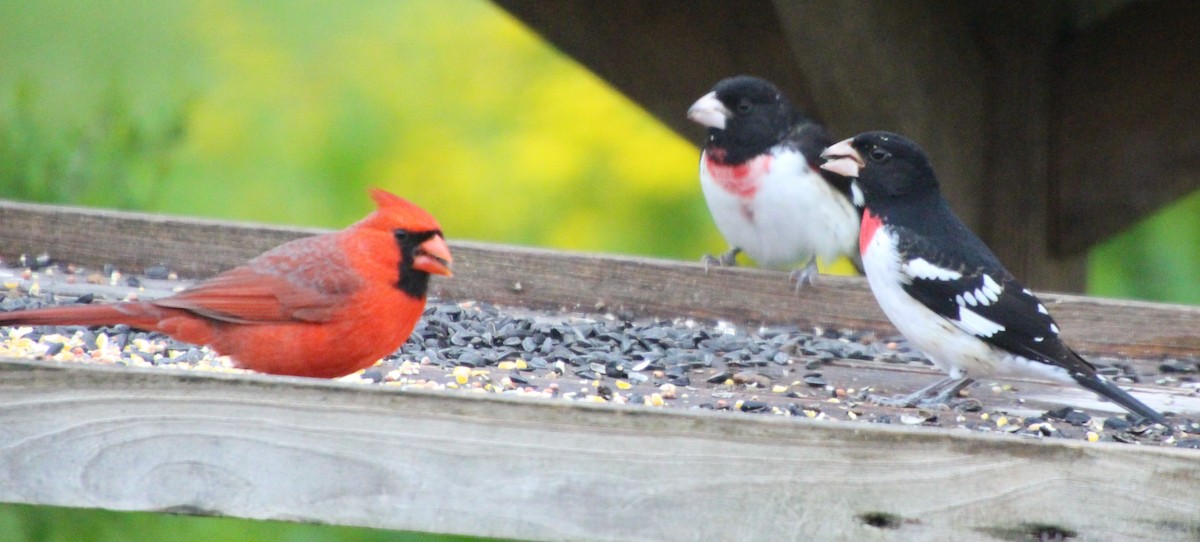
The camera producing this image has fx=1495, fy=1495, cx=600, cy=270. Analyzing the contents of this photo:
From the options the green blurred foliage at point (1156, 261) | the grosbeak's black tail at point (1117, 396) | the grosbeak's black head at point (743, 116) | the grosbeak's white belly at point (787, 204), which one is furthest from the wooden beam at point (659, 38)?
the green blurred foliage at point (1156, 261)

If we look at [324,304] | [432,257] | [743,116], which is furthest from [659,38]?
[324,304]

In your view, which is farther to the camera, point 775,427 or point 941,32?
point 941,32

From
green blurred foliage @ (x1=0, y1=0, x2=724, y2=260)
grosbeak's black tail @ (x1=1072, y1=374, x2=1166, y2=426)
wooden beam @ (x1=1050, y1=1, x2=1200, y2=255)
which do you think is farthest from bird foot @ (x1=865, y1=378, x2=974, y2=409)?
green blurred foliage @ (x1=0, y1=0, x2=724, y2=260)

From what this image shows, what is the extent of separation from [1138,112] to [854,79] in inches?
36.4

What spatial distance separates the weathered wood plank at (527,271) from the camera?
12.5ft

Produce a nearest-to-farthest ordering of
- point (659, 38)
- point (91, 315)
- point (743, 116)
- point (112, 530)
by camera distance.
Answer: point (91, 315) → point (659, 38) → point (743, 116) → point (112, 530)

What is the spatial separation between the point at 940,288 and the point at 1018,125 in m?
0.90

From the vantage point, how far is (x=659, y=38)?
3990mm

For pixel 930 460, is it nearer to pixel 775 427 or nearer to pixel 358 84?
pixel 775 427

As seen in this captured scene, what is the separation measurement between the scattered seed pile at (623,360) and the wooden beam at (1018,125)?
566 mm

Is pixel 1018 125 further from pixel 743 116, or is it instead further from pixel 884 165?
pixel 743 116

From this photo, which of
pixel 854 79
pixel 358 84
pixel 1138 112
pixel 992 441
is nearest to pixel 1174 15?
pixel 1138 112

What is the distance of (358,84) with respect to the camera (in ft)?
26.4

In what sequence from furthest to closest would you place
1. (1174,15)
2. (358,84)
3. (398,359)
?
(358,84) < (1174,15) < (398,359)
